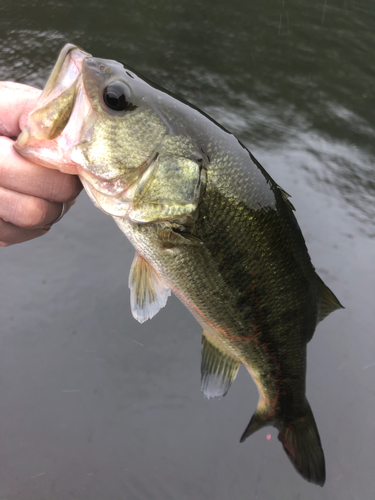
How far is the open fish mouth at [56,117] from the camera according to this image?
24.4 inches

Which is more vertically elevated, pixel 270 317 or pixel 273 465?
pixel 270 317

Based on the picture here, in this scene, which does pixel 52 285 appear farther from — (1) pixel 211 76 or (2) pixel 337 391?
(1) pixel 211 76

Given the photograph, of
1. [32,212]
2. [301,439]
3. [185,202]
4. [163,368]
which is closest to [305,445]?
[301,439]

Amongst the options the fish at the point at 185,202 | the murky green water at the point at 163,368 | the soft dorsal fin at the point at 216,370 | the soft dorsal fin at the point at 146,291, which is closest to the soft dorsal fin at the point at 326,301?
the fish at the point at 185,202

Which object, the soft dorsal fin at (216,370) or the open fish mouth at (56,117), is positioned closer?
the open fish mouth at (56,117)

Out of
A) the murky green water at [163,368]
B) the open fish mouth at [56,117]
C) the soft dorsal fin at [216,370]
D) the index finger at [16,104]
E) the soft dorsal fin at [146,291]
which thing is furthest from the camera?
the murky green water at [163,368]

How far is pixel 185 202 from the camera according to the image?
2.49 ft

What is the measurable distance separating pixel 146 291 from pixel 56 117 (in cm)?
49

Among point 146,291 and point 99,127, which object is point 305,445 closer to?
point 146,291

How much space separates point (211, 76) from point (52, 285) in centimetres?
218

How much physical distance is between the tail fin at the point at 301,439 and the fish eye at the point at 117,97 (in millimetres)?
1083

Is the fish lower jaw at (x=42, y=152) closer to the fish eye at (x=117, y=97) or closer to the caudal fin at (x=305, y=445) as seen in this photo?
the fish eye at (x=117, y=97)

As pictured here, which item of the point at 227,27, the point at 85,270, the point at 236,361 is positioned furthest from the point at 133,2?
the point at 236,361

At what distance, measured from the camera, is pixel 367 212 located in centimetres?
201
